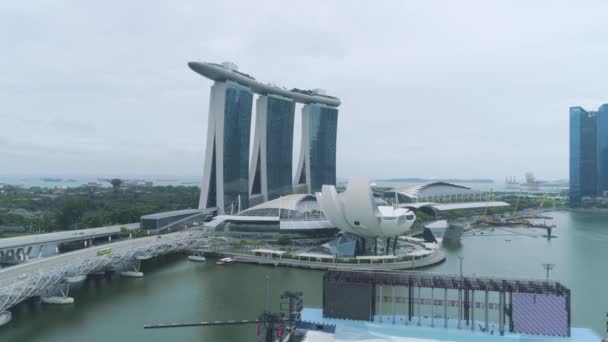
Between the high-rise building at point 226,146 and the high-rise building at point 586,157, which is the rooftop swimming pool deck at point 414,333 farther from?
the high-rise building at point 586,157

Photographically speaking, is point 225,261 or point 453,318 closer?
point 453,318

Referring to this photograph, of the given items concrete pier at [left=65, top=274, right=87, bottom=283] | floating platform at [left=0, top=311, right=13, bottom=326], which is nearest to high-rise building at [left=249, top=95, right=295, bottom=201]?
concrete pier at [left=65, top=274, right=87, bottom=283]

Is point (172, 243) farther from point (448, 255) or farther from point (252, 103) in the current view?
point (252, 103)

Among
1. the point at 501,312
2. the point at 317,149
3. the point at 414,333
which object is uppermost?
the point at 317,149

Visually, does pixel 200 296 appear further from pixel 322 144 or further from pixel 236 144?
pixel 322 144

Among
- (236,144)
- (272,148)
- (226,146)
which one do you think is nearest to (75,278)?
(226,146)
